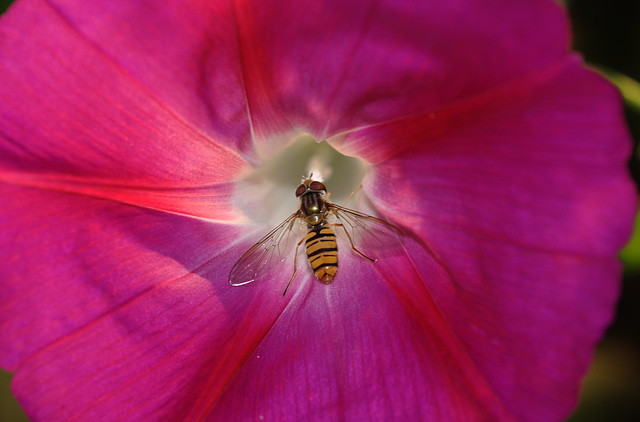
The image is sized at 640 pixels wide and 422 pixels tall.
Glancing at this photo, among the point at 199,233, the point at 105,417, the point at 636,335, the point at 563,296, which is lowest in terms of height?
the point at 563,296

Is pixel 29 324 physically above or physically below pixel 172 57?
below

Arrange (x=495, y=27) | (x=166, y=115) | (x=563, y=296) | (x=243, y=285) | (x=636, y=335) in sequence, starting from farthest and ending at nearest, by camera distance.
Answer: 1. (x=636, y=335)
2. (x=243, y=285)
3. (x=166, y=115)
4. (x=563, y=296)
5. (x=495, y=27)

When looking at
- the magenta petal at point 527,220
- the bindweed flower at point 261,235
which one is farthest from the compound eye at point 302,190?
the magenta petal at point 527,220

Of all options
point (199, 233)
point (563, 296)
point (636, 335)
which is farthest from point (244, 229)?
point (636, 335)

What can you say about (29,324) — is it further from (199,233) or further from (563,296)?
(563,296)

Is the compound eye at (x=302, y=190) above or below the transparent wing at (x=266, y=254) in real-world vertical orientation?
above

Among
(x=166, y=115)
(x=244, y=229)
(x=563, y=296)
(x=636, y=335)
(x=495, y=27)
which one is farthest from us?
(x=636, y=335)

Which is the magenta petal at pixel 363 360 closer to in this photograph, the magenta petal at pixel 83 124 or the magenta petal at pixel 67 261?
the magenta petal at pixel 67 261

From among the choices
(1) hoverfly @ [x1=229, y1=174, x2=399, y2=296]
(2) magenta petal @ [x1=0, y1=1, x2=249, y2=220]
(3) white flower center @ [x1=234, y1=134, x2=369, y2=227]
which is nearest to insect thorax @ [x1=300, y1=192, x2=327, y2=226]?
(1) hoverfly @ [x1=229, y1=174, x2=399, y2=296]
